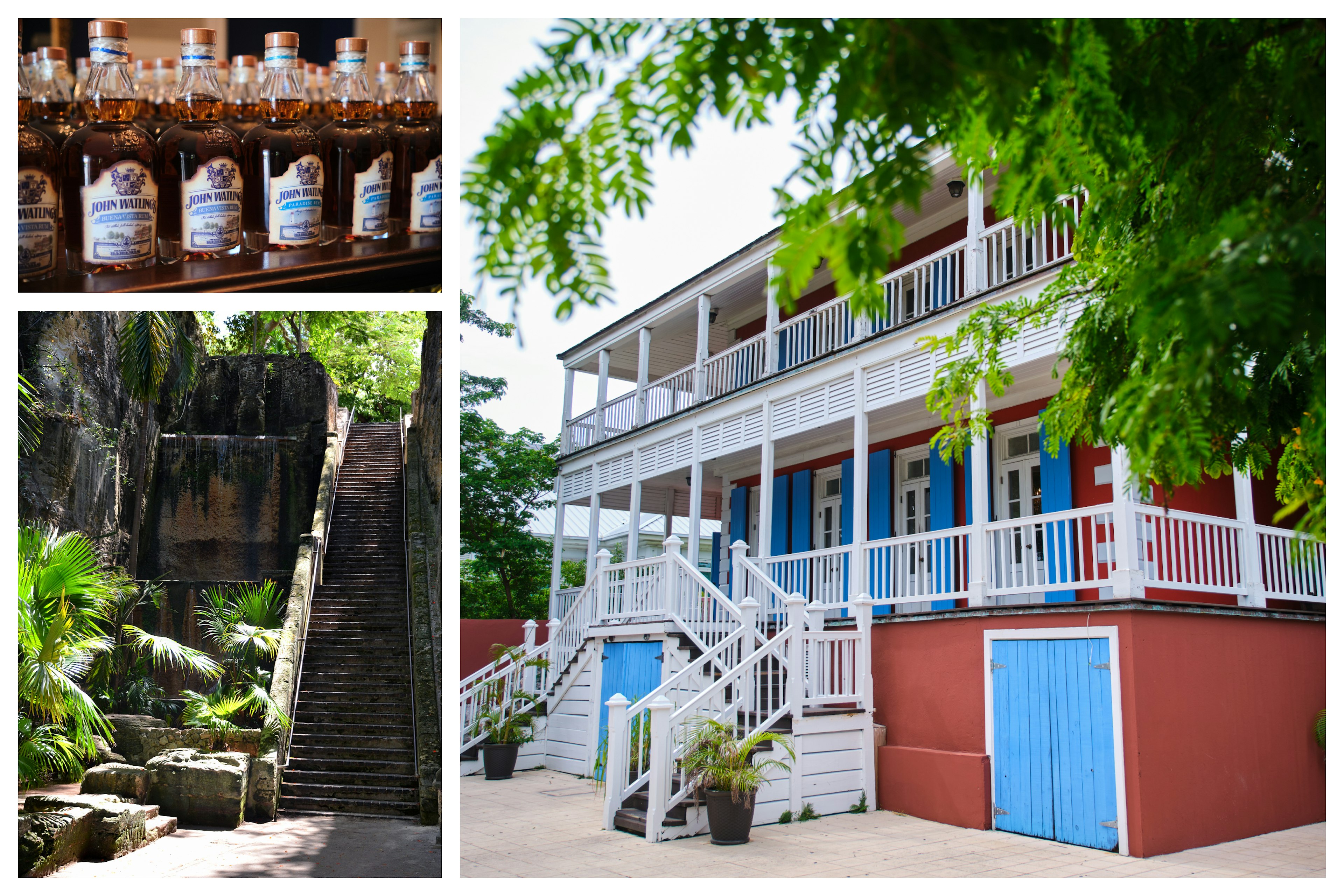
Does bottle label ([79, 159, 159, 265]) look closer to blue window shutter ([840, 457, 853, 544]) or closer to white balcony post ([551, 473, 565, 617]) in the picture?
blue window shutter ([840, 457, 853, 544])

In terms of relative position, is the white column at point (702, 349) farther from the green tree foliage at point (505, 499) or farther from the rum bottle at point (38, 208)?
the rum bottle at point (38, 208)

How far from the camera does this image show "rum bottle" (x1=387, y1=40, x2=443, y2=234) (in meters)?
2.95

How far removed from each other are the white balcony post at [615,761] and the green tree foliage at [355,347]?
49.0 ft

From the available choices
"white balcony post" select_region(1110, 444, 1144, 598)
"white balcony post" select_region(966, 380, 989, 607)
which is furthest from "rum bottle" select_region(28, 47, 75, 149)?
"white balcony post" select_region(966, 380, 989, 607)

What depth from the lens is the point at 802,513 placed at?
13.1m

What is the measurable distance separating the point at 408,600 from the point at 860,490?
6.10 meters

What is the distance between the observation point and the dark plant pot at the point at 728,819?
282 inches

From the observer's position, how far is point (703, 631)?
9.79m

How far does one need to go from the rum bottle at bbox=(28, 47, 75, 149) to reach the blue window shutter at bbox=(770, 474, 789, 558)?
10896mm

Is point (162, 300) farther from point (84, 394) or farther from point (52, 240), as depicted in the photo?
point (84, 394)

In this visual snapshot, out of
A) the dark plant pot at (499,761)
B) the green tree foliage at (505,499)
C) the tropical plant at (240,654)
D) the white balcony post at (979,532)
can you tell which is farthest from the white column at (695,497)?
the green tree foliage at (505,499)

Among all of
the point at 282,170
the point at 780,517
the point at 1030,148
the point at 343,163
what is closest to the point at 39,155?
the point at 282,170
